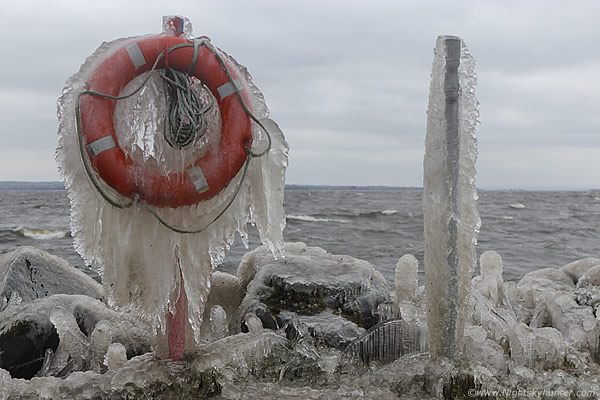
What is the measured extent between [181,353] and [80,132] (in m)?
1.62

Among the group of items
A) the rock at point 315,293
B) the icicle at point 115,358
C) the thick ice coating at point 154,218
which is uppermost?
the thick ice coating at point 154,218

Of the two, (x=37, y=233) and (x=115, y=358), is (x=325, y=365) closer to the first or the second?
(x=115, y=358)

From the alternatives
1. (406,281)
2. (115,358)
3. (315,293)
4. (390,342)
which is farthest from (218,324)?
(406,281)

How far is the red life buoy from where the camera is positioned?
3.23 m

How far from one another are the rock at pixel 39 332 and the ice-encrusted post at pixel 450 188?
2157 mm

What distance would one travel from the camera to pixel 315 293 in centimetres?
486

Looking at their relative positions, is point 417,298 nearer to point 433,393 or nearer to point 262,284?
point 262,284

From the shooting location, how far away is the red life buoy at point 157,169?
10.6 feet

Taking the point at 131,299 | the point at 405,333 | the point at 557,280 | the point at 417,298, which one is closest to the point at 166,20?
the point at 131,299

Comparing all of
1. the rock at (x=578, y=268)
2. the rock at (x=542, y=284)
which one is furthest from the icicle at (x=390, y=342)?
the rock at (x=578, y=268)

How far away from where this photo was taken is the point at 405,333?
4.26 m

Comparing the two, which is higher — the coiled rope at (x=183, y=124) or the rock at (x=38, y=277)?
the coiled rope at (x=183, y=124)

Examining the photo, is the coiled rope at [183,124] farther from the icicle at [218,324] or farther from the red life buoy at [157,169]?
the icicle at [218,324]

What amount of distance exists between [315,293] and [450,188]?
1895mm
